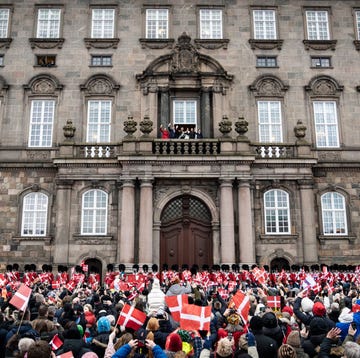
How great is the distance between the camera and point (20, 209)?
28.9m

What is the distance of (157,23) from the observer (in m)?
32.6

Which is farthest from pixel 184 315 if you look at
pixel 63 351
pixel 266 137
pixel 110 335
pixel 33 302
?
pixel 266 137

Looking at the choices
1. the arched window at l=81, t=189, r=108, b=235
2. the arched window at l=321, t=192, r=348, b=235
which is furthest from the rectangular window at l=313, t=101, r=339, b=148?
the arched window at l=81, t=189, r=108, b=235

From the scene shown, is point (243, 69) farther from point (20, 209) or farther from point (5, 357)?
point (5, 357)

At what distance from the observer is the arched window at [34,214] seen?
94.0ft

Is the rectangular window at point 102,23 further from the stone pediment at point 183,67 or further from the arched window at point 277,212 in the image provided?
the arched window at point 277,212

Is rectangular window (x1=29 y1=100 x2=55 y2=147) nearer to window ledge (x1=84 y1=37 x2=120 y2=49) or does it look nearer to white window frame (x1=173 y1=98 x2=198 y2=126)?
window ledge (x1=84 y1=37 x2=120 y2=49)

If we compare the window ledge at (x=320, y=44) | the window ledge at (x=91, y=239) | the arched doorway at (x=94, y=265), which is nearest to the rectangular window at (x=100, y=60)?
the window ledge at (x=91, y=239)

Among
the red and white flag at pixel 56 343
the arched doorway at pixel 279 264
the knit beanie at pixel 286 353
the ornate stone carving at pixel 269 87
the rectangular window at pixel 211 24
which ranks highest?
the rectangular window at pixel 211 24

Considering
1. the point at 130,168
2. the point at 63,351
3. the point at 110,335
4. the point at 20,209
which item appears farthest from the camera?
the point at 20,209

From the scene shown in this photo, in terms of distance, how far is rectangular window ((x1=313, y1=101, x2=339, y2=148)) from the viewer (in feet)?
101

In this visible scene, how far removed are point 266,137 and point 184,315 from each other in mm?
23490

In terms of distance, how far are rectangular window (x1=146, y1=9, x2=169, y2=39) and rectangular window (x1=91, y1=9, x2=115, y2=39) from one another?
100 inches

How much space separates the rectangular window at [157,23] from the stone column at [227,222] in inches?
480
